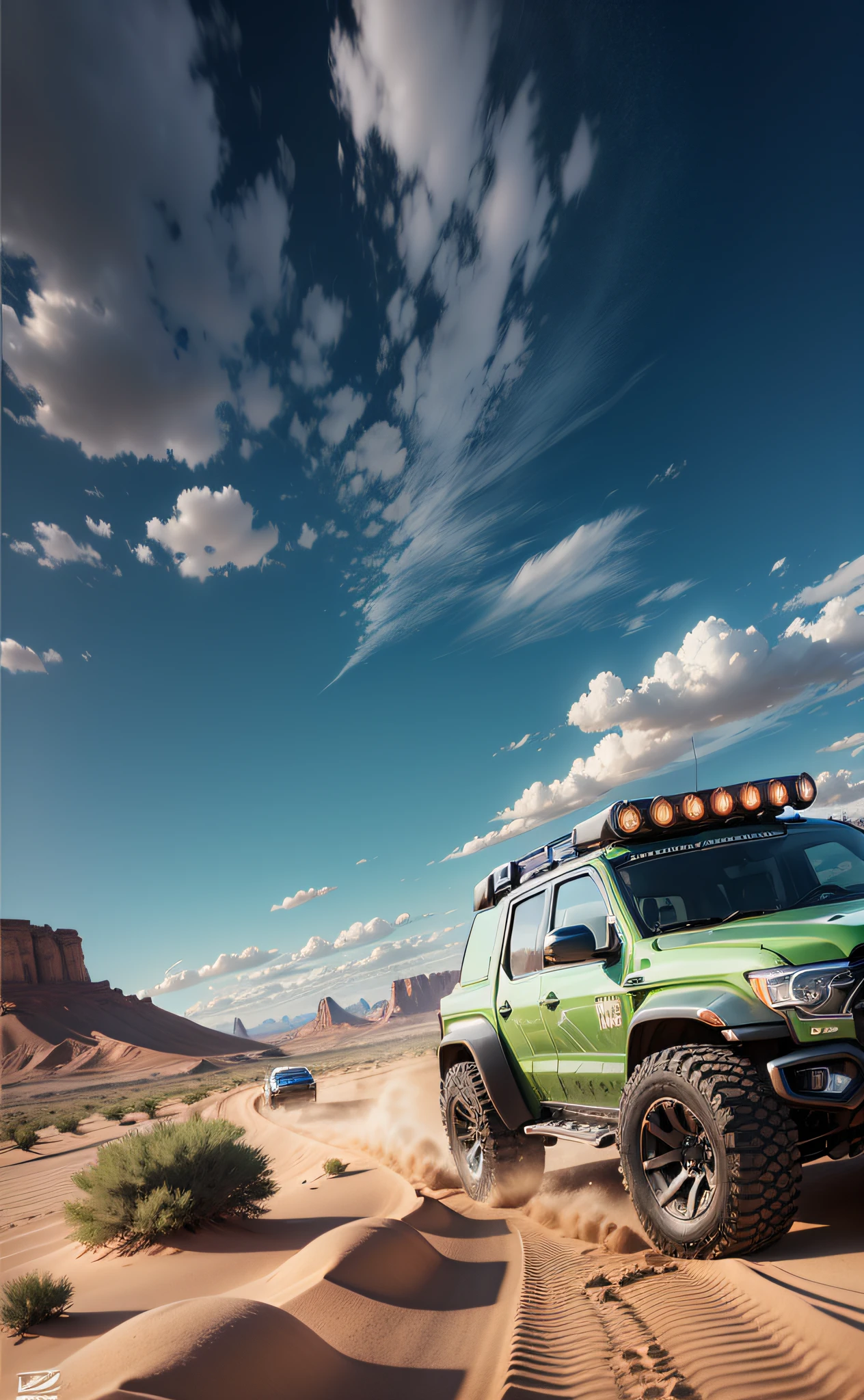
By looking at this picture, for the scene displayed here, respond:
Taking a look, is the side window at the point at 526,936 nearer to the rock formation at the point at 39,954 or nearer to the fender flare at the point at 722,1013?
the fender flare at the point at 722,1013

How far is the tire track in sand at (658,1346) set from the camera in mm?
2238

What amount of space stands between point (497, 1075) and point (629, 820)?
2609 millimetres

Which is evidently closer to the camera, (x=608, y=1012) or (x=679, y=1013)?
(x=679, y=1013)

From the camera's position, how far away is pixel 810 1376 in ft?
7.14

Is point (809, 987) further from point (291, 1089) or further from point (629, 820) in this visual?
point (291, 1089)

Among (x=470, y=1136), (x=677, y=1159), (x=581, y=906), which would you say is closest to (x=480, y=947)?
(x=470, y=1136)

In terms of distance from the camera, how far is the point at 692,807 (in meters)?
4.44

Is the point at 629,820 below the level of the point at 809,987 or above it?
above

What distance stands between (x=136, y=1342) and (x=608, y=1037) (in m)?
2.81

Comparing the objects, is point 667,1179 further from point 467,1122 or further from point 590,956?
point 467,1122

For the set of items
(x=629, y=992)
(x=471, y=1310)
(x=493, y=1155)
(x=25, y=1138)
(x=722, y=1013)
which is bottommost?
(x=471, y=1310)

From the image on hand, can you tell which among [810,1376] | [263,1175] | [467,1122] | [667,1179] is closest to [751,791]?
[667,1179]

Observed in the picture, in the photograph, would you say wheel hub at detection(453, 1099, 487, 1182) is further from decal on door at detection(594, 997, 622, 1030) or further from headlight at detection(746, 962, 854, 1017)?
headlight at detection(746, 962, 854, 1017)

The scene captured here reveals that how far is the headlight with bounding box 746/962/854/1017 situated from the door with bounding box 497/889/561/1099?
7.20 feet
